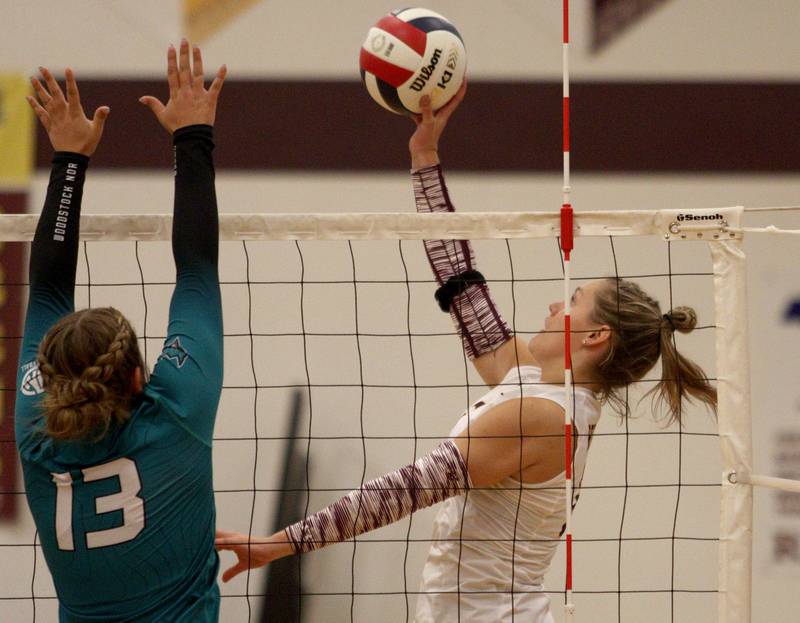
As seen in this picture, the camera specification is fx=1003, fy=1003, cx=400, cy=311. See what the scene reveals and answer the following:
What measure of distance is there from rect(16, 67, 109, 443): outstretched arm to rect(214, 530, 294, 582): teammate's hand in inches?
22.6

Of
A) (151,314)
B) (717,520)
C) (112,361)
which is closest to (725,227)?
(112,361)

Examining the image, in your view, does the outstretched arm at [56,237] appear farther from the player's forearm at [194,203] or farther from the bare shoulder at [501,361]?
the bare shoulder at [501,361]

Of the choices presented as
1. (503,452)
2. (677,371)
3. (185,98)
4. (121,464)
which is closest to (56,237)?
(185,98)

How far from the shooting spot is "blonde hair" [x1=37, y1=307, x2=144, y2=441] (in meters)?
1.70

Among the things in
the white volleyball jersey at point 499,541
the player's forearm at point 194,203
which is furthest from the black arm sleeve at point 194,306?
the white volleyball jersey at point 499,541

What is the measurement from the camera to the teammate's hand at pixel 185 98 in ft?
6.66

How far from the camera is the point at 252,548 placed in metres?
2.25

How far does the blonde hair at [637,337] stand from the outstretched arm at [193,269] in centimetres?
98

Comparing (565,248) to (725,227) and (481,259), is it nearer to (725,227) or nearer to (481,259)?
(725,227)

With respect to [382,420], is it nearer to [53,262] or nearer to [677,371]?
[677,371]

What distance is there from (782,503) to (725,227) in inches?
104

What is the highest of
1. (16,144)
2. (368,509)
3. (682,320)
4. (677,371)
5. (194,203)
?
(16,144)

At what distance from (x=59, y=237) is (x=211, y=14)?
3012mm

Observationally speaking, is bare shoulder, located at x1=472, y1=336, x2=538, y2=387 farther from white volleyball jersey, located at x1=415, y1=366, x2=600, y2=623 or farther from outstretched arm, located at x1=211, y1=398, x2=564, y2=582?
outstretched arm, located at x1=211, y1=398, x2=564, y2=582
